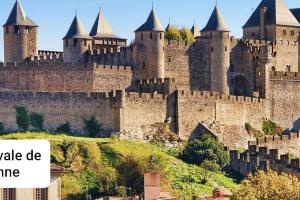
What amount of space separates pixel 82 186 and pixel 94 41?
19.8 metres

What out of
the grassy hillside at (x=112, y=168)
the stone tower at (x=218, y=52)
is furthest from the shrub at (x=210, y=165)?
the stone tower at (x=218, y=52)

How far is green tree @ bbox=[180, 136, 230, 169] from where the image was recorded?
45719 millimetres

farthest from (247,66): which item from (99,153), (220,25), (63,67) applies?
(99,153)

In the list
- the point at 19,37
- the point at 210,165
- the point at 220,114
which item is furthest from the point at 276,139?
the point at 19,37

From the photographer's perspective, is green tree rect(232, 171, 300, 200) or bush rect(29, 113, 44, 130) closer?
green tree rect(232, 171, 300, 200)

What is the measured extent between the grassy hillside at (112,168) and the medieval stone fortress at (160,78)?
263 cm

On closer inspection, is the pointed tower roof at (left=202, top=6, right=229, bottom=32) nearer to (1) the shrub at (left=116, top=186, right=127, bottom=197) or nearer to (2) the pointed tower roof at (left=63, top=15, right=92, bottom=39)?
(2) the pointed tower roof at (left=63, top=15, right=92, bottom=39)

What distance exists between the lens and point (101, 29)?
2343 inches

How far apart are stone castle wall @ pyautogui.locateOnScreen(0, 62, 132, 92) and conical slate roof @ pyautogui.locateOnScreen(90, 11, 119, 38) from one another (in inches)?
326

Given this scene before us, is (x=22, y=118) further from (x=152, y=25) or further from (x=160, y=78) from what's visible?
(x=152, y=25)

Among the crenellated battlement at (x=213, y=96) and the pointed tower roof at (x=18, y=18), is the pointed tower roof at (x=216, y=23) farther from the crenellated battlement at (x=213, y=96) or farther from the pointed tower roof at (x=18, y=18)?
the pointed tower roof at (x=18, y=18)

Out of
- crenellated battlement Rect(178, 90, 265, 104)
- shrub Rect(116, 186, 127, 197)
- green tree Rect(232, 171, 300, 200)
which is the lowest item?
shrub Rect(116, 186, 127, 197)

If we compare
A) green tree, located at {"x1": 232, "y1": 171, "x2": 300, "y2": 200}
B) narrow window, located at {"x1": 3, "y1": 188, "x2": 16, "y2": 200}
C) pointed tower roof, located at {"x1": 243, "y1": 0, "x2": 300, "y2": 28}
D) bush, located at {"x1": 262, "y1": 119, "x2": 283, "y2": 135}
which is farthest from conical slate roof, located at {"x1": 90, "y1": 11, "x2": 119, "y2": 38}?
narrow window, located at {"x1": 3, "y1": 188, "x2": 16, "y2": 200}

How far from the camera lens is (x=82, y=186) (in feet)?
129
